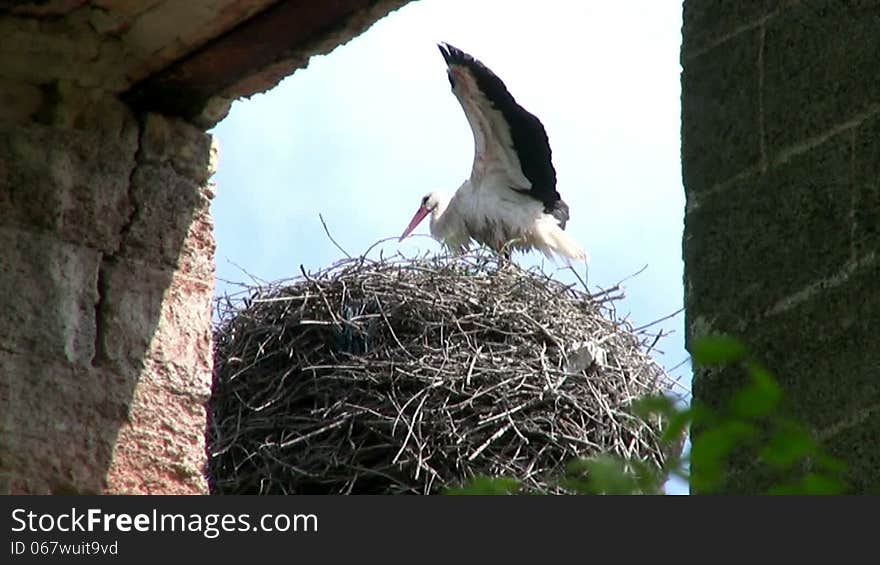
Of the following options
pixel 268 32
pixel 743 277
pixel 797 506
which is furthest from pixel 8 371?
pixel 797 506

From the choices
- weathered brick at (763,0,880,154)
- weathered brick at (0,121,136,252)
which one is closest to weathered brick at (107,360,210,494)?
weathered brick at (0,121,136,252)

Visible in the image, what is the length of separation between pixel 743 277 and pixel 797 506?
0.72 m

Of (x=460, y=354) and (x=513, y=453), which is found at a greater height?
(x=460, y=354)

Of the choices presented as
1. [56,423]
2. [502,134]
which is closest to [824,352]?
[56,423]

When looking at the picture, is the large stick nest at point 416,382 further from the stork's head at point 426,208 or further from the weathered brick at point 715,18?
the weathered brick at point 715,18

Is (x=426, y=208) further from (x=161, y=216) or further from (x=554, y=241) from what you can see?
(x=161, y=216)

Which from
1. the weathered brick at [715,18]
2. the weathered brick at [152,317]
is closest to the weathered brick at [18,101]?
the weathered brick at [152,317]

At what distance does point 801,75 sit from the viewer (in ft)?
8.44

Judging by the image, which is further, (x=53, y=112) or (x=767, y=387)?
(x=53, y=112)

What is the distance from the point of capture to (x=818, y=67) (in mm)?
2555

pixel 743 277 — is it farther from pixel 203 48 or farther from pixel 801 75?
pixel 203 48

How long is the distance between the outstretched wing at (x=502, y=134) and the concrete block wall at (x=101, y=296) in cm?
615

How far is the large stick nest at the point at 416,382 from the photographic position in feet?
24.6

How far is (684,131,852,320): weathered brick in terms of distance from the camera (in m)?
2.45
